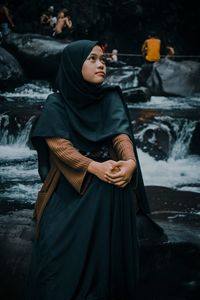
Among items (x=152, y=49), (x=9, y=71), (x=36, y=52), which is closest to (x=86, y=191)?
(x=9, y=71)

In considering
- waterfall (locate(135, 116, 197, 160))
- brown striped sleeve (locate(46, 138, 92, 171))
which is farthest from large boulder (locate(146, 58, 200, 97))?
brown striped sleeve (locate(46, 138, 92, 171))

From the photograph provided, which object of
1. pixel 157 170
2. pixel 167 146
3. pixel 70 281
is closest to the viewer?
pixel 70 281

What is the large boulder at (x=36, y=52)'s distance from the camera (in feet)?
47.3

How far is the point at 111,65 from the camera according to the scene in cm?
1616

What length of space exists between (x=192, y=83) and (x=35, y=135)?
11851 millimetres

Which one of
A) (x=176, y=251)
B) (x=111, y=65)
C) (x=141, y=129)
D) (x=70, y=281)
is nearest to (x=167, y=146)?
(x=141, y=129)

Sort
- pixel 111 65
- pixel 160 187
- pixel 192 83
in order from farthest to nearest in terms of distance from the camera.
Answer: pixel 111 65 < pixel 192 83 < pixel 160 187

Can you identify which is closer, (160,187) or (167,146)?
(160,187)

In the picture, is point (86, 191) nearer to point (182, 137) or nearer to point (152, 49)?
point (182, 137)

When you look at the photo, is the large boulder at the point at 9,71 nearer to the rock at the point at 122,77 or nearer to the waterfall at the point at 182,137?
the rock at the point at 122,77

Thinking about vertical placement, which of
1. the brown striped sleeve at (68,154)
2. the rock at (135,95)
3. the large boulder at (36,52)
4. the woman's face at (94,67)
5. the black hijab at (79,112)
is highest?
the large boulder at (36,52)

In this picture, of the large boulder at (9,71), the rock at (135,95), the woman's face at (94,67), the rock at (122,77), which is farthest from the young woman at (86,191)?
the rock at (122,77)

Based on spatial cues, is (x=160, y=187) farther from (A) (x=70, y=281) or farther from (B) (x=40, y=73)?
(B) (x=40, y=73)

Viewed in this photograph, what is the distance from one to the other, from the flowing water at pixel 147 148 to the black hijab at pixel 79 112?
3552 mm
